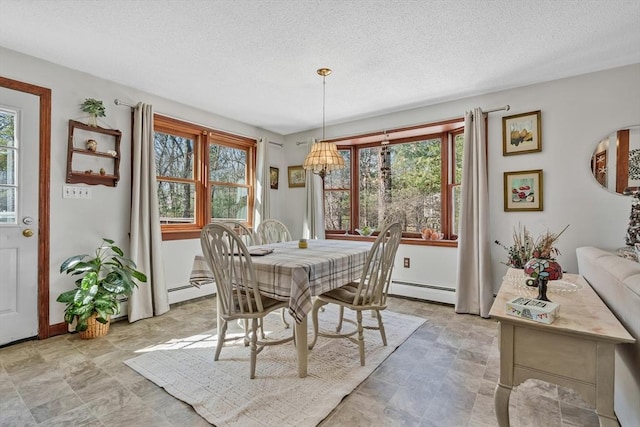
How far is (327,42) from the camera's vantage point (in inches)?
89.0

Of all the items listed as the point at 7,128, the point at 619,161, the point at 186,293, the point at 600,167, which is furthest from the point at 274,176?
the point at 619,161

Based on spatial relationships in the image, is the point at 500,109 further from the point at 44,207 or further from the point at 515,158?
the point at 44,207

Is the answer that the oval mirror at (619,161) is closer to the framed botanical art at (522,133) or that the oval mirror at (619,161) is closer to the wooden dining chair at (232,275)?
the framed botanical art at (522,133)

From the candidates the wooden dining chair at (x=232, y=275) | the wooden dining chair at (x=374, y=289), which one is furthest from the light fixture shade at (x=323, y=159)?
the wooden dining chair at (x=232, y=275)

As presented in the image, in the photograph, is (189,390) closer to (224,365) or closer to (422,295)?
(224,365)

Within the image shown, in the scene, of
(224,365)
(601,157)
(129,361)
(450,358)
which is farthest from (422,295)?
(129,361)

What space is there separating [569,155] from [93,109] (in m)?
4.44

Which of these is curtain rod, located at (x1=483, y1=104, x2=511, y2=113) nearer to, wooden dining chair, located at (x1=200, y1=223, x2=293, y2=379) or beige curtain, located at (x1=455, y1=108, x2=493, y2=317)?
beige curtain, located at (x1=455, y1=108, x2=493, y2=317)

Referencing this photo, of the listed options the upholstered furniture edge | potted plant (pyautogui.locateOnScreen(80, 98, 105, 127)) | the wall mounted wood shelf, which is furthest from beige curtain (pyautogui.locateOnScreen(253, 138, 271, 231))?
the upholstered furniture edge

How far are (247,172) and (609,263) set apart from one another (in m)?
4.08

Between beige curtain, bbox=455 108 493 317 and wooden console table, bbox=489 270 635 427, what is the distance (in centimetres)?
192

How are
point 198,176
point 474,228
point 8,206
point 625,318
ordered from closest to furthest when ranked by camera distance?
point 625,318 → point 8,206 → point 474,228 → point 198,176

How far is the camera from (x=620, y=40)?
7.39 feet

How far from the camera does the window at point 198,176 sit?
357 centimetres
